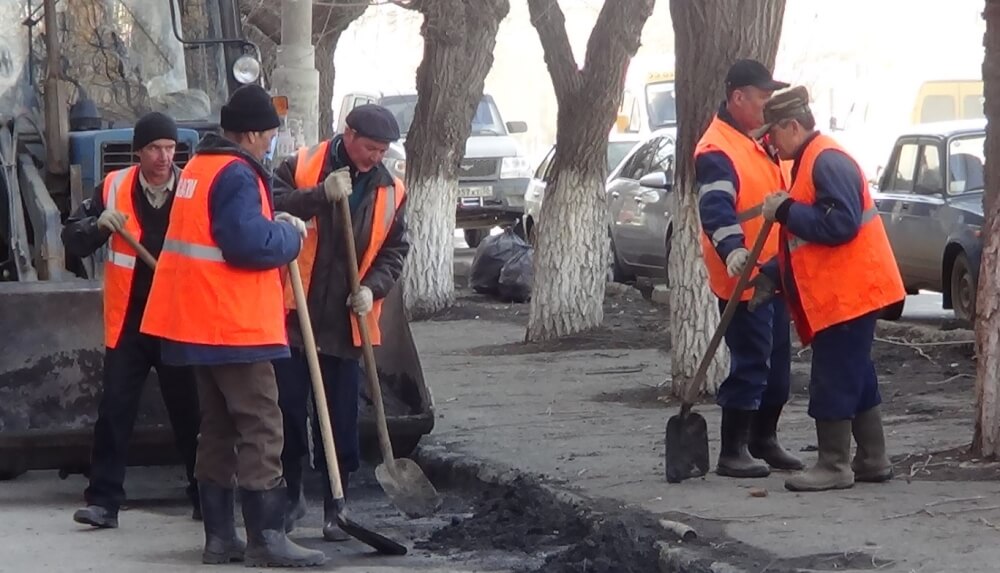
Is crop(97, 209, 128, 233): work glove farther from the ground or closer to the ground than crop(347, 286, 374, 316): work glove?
farther from the ground

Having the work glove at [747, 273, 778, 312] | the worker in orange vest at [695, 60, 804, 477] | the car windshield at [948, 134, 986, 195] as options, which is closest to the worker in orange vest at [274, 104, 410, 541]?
the worker in orange vest at [695, 60, 804, 477]

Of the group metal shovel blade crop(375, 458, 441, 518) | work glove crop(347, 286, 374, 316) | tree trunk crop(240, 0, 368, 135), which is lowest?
Answer: metal shovel blade crop(375, 458, 441, 518)

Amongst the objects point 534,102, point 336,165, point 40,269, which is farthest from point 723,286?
point 534,102

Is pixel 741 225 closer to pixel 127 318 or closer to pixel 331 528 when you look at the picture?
pixel 331 528

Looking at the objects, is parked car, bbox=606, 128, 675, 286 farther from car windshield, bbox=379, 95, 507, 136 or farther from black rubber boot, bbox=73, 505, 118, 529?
black rubber boot, bbox=73, 505, 118, 529

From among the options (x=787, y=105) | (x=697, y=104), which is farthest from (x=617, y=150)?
(x=787, y=105)

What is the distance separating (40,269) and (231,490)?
2550mm

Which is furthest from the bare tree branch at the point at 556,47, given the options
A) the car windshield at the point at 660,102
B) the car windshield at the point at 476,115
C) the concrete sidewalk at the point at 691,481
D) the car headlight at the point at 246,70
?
the car windshield at the point at 660,102

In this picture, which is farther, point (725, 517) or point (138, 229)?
point (138, 229)

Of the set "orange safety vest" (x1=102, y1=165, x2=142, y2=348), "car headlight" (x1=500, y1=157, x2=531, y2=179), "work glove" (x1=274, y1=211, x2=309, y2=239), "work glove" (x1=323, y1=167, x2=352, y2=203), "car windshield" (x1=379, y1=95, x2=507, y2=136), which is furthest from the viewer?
"car windshield" (x1=379, y1=95, x2=507, y2=136)

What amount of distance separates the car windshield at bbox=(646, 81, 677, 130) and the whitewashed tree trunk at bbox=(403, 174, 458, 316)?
1463 centimetres

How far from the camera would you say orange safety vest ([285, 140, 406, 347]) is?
270 inches

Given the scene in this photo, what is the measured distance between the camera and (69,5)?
32.0 feet

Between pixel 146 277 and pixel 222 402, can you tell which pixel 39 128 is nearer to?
pixel 146 277
